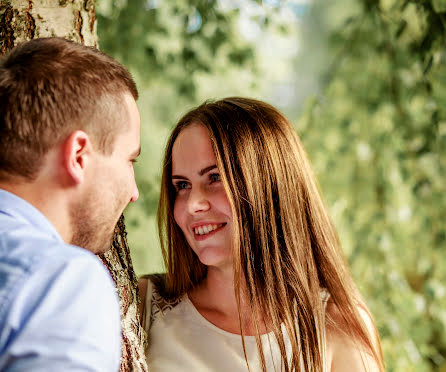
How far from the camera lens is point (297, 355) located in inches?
67.8

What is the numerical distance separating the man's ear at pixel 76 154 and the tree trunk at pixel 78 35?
0.44 metres

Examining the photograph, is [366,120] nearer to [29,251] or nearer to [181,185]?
[181,185]

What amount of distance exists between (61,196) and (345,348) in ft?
3.78

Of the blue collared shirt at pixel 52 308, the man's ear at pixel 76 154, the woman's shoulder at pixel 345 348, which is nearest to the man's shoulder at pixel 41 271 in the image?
the blue collared shirt at pixel 52 308

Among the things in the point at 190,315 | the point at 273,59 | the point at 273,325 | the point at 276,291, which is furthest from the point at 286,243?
the point at 273,59

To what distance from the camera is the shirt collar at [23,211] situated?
102 cm

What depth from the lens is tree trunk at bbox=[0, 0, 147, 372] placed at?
148cm

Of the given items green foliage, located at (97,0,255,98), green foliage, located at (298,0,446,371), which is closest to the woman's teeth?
green foliage, located at (97,0,255,98)

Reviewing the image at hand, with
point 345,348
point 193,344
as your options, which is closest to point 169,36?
point 193,344

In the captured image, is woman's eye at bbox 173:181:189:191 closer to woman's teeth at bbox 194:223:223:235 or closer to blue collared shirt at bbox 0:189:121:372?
woman's teeth at bbox 194:223:223:235

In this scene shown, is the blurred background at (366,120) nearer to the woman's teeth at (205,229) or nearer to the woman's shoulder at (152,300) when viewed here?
the woman's shoulder at (152,300)

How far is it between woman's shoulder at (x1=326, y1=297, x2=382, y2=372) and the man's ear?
3.66 feet

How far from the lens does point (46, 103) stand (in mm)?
1123

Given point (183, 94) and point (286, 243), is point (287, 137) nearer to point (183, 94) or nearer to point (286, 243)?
point (286, 243)
